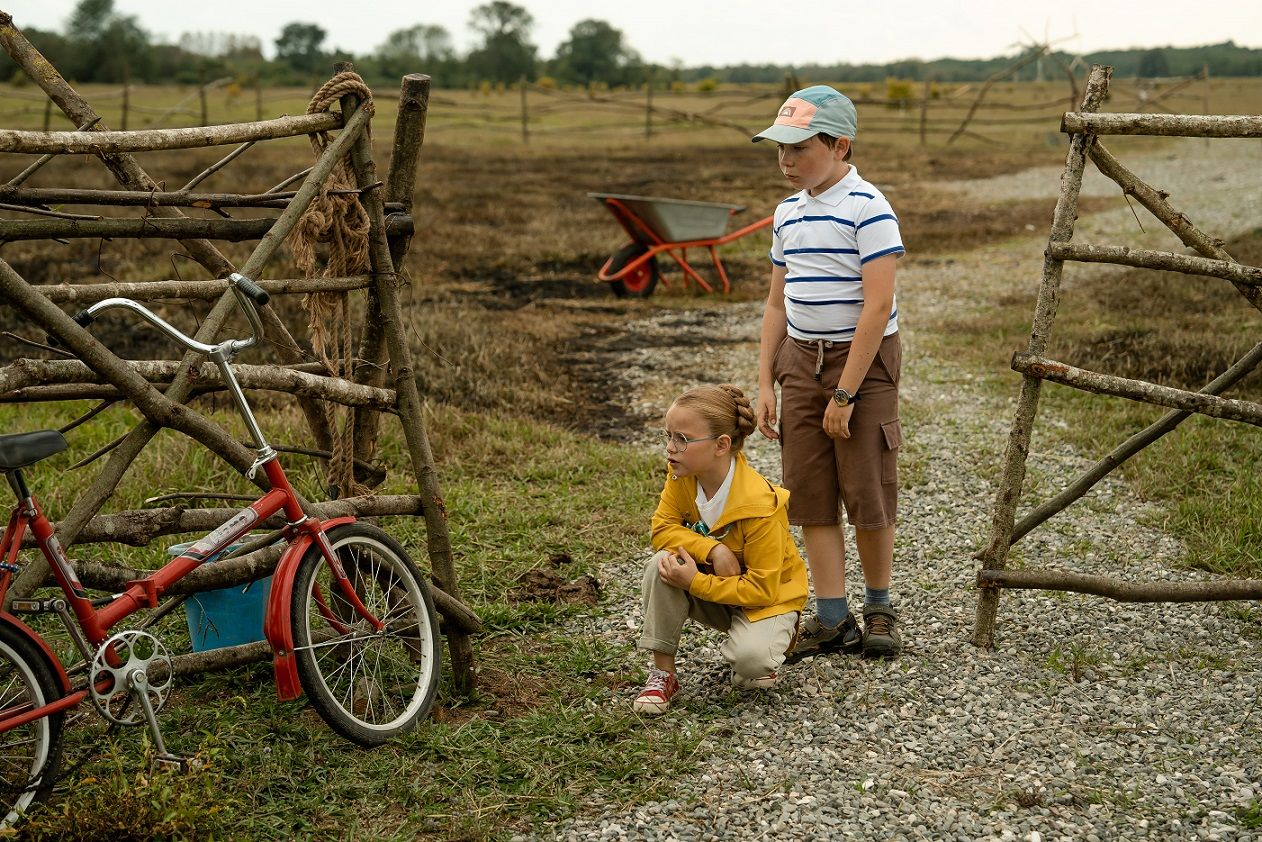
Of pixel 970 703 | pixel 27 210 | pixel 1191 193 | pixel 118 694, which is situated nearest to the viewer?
pixel 118 694

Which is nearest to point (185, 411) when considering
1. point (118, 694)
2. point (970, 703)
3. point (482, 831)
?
point (118, 694)

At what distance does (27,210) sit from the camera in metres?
3.17

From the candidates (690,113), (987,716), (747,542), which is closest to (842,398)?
(747,542)

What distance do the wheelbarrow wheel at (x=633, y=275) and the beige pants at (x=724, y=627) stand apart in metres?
8.34

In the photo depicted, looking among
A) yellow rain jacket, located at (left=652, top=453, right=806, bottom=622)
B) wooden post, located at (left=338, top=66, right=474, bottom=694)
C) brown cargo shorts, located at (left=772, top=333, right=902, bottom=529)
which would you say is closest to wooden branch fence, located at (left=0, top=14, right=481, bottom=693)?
wooden post, located at (left=338, top=66, right=474, bottom=694)

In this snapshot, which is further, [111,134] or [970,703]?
[970,703]

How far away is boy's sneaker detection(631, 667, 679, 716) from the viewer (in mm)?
3688

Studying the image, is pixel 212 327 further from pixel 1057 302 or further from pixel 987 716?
pixel 1057 302

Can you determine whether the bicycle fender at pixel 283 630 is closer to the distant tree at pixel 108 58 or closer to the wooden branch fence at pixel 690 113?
the wooden branch fence at pixel 690 113

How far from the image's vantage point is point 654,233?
11734 millimetres

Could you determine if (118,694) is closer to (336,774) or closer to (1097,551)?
(336,774)

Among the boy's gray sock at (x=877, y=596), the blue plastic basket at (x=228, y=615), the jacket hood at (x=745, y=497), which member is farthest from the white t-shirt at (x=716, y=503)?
the blue plastic basket at (x=228, y=615)

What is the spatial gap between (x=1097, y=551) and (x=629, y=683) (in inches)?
99.4

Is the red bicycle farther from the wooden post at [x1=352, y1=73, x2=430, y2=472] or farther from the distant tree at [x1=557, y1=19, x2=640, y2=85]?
the distant tree at [x1=557, y1=19, x2=640, y2=85]
